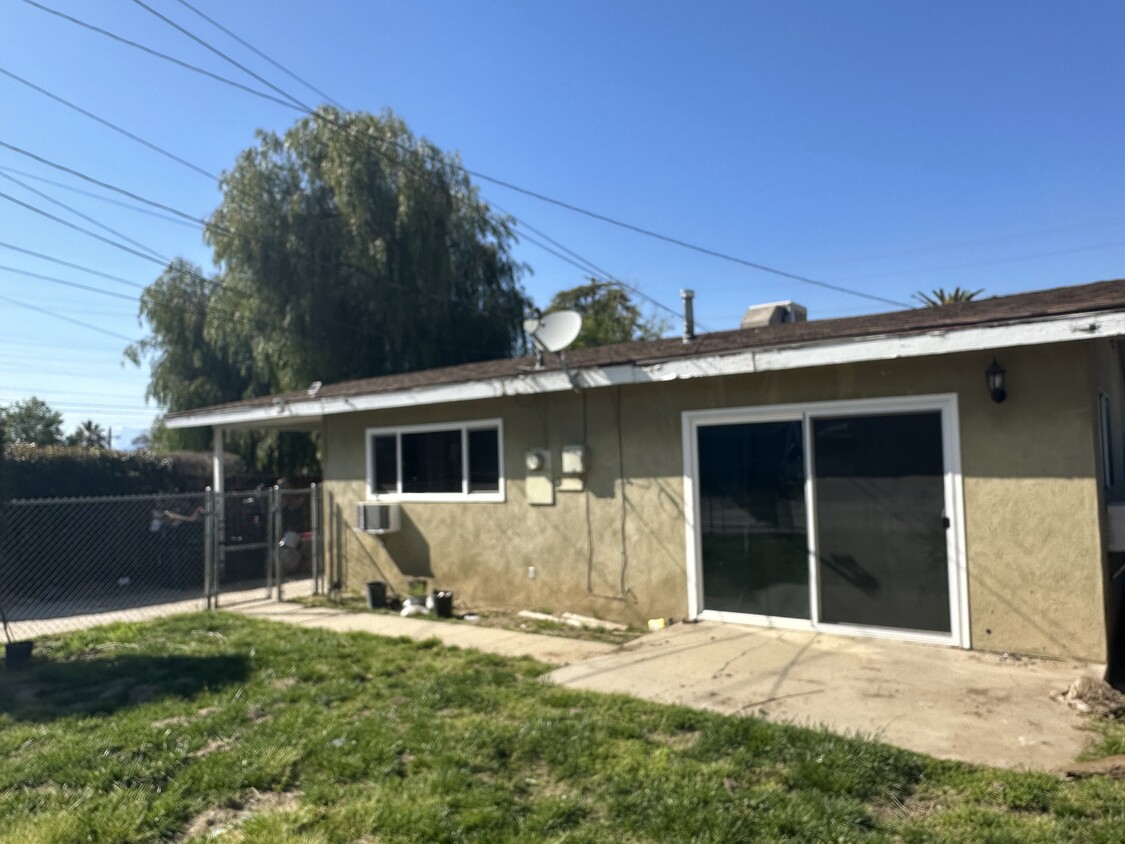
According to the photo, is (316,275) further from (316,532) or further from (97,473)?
(316,532)

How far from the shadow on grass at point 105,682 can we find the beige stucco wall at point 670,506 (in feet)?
11.4

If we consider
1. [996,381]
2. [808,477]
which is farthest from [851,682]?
[996,381]

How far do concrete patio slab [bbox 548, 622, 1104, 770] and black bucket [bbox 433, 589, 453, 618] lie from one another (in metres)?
2.97

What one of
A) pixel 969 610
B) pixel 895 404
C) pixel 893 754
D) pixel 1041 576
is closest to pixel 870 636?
pixel 969 610

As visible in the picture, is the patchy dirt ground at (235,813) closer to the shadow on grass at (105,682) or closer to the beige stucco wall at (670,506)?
the shadow on grass at (105,682)

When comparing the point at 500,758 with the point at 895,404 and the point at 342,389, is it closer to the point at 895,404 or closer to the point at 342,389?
the point at 895,404

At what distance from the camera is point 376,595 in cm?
1020

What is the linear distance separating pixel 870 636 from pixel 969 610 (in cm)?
83

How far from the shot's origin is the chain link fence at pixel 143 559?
1033 cm

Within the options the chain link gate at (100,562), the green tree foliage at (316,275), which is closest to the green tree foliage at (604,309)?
the green tree foliage at (316,275)

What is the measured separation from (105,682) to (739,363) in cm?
594

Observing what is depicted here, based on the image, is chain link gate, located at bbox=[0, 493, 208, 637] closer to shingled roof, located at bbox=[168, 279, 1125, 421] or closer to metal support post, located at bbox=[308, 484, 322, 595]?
metal support post, located at bbox=[308, 484, 322, 595]

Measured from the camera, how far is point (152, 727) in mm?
5137

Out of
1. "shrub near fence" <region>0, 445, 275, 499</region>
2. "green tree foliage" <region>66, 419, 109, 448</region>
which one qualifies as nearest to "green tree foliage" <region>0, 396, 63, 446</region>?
"green tree foliage" <region>66, 419, 109, 448</region>
